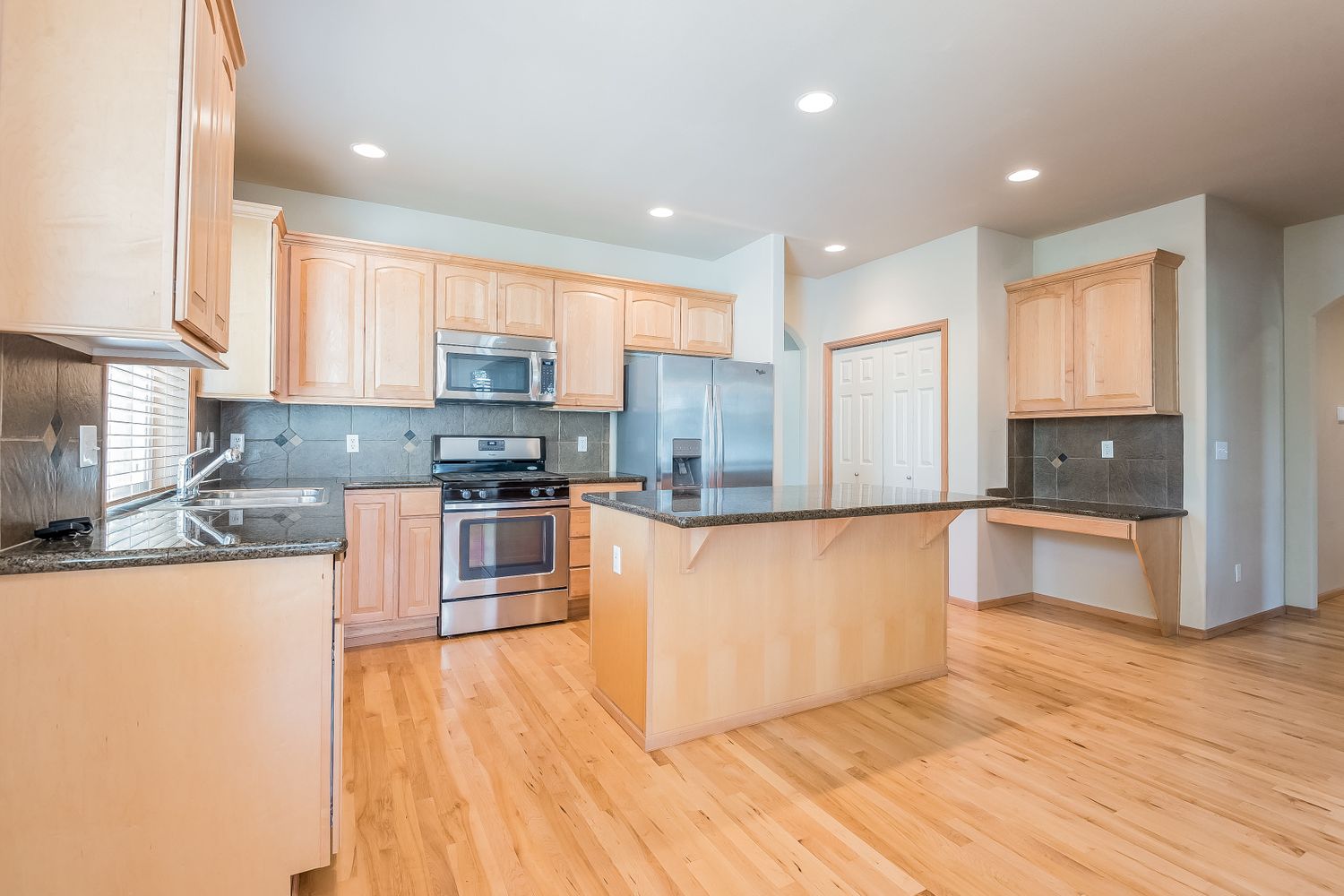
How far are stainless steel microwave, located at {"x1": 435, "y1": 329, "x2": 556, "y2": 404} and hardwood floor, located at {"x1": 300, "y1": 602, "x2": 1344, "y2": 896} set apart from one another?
1.66 metres

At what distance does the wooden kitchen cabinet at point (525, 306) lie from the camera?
4062mm

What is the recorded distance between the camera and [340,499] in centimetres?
265

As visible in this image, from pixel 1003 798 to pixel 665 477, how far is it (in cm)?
259

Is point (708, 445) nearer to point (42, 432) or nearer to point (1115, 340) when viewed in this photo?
point (1115, 340)

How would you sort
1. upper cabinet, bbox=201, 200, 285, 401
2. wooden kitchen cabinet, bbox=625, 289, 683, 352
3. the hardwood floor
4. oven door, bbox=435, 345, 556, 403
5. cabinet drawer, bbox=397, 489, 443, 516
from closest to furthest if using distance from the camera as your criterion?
1. the hardwood floor
2. upper cabinet, bbox=201, 200, 285, 401
3. cabinet drawer, bbox=397, 489, 443, 516
4. oven door, bbox=435, 345, 556, 403
5. wooden kitchen cabinet, bbox=625, 289, 683, 352

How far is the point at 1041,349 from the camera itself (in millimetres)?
4223

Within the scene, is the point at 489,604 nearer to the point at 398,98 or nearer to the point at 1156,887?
the point at 398,98

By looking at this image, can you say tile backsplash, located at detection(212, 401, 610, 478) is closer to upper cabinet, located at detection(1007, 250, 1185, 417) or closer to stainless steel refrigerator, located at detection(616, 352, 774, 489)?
stainless steel refrigerator, located at detection(616, 352, 774, 489)

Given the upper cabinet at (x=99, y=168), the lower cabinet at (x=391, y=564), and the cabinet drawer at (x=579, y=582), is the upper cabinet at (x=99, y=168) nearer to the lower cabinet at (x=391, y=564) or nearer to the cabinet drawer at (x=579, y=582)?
the lower cabinet at (x=391, y=564)

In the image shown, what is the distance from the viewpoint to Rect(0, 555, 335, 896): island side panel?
1.27m

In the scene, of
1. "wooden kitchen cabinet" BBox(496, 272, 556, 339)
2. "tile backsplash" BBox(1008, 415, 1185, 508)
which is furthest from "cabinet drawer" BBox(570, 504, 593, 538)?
"tile backsplash" BBox(1008, 415, 1185, 508)

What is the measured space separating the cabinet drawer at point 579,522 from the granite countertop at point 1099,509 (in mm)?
2512

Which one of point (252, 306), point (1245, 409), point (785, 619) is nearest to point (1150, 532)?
point (1245, 409)

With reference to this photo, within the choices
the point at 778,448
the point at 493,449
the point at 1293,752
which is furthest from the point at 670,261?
the point at 1293,752
